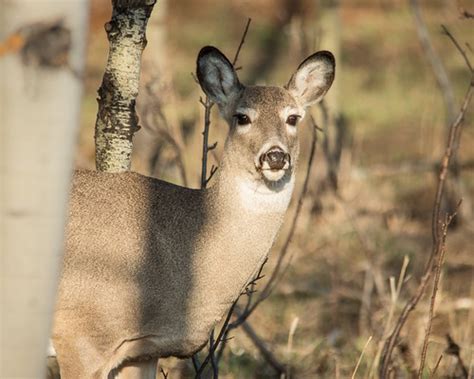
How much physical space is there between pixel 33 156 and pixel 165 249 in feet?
7.70

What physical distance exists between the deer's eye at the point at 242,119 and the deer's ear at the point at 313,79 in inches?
17.8

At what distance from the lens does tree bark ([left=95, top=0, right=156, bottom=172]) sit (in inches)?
195

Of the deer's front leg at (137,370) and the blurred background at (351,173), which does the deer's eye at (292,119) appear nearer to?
the blurred background at (351,173)

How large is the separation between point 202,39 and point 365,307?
1343 centimetres

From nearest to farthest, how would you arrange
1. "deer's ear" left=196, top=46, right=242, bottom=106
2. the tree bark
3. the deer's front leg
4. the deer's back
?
1. the deer's back
2. the deer's front leg
3. the tree bark
4. "deer's ear" left=196, top=46, right=242, bottom=106

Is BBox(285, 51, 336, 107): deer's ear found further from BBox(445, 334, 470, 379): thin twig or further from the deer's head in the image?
BBox(445, 334, 470, 379): thin twig

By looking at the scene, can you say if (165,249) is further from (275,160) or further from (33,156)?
(33,156)

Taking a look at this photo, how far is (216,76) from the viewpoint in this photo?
534 cm

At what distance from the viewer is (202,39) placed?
20500 mm

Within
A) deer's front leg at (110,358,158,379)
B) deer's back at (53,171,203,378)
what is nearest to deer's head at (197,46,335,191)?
deer's back at (53,171,203,378)

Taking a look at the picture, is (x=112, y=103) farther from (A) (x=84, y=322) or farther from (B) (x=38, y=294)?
(B) (x=38, y=294)

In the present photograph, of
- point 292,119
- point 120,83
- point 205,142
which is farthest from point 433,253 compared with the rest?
point 120,83

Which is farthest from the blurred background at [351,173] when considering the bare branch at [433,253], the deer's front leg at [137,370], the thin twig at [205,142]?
the deer's front leg at [137,370]

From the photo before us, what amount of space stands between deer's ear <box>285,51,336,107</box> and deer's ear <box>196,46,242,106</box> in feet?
1.03
